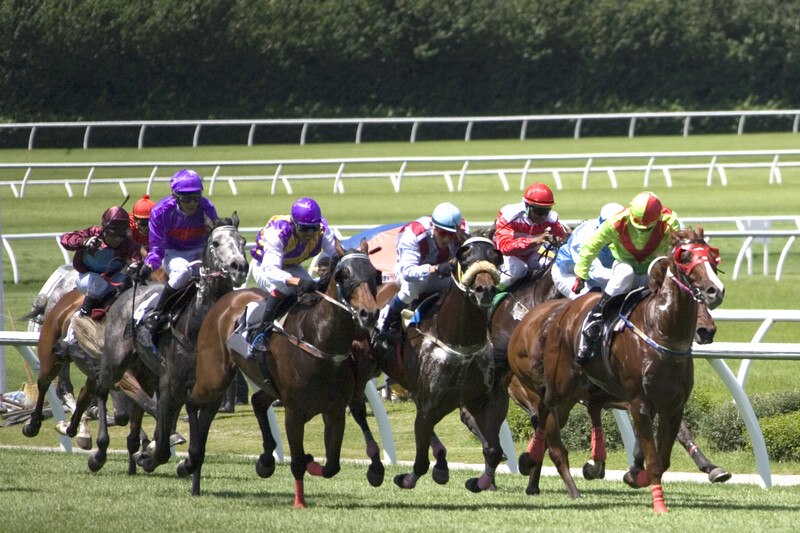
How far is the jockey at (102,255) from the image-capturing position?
360 inches

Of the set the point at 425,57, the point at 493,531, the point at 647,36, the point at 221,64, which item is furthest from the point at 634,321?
the point at 647,36

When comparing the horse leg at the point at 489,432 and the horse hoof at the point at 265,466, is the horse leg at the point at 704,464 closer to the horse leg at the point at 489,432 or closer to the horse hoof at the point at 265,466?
the horse leg at the point at 489,432

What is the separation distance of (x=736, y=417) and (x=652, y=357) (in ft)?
8.95

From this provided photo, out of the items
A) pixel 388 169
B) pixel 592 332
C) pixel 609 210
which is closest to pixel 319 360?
pixel 592 332

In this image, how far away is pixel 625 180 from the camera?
75.0ft

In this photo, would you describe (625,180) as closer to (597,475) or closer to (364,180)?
(364,180)

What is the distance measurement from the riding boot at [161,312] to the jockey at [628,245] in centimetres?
220


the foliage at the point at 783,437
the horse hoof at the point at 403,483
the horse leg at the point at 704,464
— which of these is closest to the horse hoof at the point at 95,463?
the horse hoof at the point at 403,483

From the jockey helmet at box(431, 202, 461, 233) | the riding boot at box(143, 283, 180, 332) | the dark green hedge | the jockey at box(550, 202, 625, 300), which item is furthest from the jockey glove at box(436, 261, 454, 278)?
the dark green hedge

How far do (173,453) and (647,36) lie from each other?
21508 mm

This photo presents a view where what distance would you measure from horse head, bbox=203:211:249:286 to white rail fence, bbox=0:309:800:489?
1.50 metres

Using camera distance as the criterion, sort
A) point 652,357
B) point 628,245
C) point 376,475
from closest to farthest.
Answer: point 652,357
point 376,475
point 628,245

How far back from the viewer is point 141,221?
30.3ft

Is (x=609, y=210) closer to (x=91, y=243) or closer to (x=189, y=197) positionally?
(x=189, y=197)
